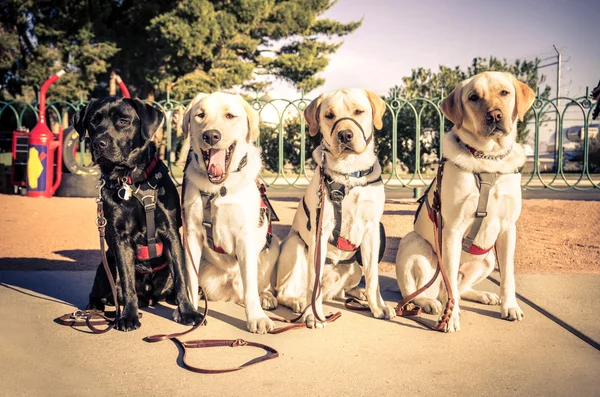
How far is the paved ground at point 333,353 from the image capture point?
2.62 meters

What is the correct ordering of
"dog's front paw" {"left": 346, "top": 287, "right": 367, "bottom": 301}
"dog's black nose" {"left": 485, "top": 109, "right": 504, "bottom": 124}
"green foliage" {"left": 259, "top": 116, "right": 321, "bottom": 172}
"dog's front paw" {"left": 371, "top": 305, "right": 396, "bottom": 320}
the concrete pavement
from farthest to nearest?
"green foliage" {"left": 259, "top": 116, "right": 321, "bottom": 172}
"dog's front paw" {"left": 346, "top": 287, "right": 367, "bottom": 301}
"dog's front paw" {"left": 371, "top": 305, "right": 396, "bottom": 320}
"dog's black nose" {"left": 485, "top": 109, "right": 504, "bottom": 124}
the concrete pavement

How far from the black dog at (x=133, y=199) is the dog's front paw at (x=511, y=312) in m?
2.03

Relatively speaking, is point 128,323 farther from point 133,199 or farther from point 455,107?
point 455,107

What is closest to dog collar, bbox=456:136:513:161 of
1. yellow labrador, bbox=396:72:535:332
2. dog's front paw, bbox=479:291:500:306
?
yellow labrador, bbox=396:72:535:332

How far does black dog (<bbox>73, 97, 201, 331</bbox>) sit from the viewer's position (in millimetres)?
3500

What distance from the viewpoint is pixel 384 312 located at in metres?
3.69

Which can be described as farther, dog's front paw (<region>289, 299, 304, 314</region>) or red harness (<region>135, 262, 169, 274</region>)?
dog's front paw (<region>289, 299, 304, 314</region>)

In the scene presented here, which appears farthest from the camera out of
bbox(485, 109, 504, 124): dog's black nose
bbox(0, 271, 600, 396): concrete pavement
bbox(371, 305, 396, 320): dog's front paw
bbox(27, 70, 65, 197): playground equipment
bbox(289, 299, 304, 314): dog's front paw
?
bbox(27, 70, 65, 197): playground equipment

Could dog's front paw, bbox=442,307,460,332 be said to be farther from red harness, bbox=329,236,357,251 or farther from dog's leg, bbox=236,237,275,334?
dog's leg, bbox=236,237,275,334

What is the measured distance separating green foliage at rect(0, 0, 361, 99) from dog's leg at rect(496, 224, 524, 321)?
20304 millimetres

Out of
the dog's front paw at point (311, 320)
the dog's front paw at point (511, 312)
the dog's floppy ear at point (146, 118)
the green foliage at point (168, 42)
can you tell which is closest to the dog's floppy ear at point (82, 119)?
the dog's floppy ear at point (146, 118)

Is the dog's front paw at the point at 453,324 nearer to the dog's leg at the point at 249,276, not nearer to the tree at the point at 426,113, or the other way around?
the dog's leg at the point at 249,276

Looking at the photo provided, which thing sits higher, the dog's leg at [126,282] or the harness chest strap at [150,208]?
the harness chest strap at [150,208]

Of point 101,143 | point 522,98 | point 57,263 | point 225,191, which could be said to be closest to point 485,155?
point 522,98
